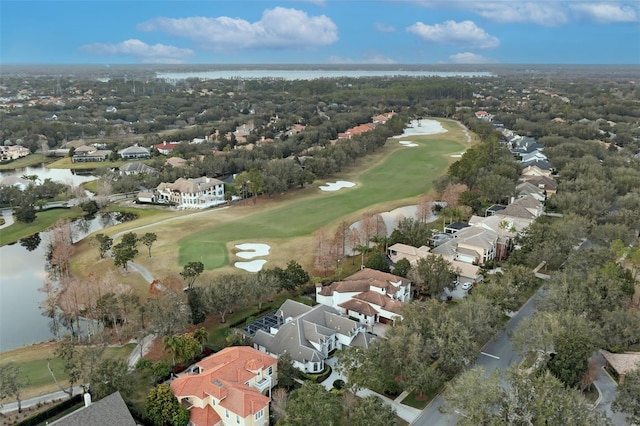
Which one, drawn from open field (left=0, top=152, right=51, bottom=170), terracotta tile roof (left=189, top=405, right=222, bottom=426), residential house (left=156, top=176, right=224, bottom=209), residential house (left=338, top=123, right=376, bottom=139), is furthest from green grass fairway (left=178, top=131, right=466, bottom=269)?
open field (left=0, top=152, right=51, bottom=170)

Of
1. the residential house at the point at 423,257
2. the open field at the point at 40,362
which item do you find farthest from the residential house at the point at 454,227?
the open field at the point at 40,362

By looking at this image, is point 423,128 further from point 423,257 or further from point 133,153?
point 423,257

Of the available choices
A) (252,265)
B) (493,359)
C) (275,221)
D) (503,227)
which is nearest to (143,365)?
(252,265)

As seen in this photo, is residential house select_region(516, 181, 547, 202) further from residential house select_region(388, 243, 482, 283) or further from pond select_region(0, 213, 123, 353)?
pond select_region(0, 213, 123, 353)

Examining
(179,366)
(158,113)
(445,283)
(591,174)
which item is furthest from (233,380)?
(158,113)

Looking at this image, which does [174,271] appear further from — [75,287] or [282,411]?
[282,411]
